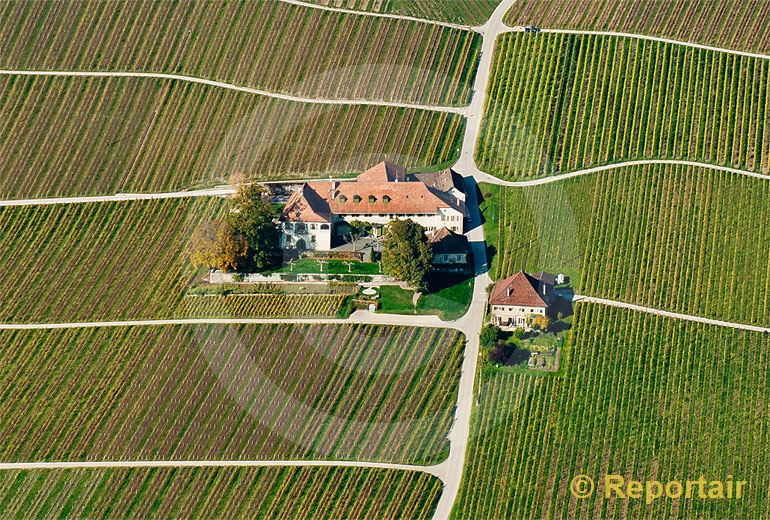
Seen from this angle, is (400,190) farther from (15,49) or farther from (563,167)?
(15,49)

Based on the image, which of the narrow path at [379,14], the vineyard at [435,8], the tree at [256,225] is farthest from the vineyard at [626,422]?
the vineyard at [435,8]

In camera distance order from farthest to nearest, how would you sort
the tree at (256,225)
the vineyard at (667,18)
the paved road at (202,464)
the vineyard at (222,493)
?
the vineyard at (667,18), the tree at (256,225), the paved road at (202,464), the vineyard at (222,493)

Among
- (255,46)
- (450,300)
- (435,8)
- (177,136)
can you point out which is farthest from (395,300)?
(435,8)

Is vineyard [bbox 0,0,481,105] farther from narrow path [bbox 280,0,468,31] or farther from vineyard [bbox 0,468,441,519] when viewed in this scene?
vineyard [bbox 0,468,441,519]

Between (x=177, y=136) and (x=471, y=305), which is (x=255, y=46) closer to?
(x=177, y=136)

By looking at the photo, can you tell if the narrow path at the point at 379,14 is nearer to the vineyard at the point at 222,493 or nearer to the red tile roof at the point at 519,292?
the red tile roof at the point at 519,292

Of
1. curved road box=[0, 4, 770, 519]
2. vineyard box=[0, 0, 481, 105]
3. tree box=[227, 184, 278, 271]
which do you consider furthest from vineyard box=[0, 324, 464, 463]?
vineyard box=[0, 0, 481, 105]
